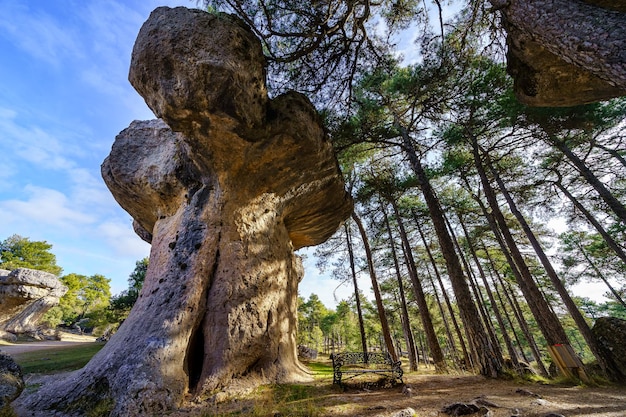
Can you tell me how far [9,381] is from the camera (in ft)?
10.3

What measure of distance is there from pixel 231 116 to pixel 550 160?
13865mm

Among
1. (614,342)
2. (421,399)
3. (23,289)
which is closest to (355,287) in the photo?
(614,342)

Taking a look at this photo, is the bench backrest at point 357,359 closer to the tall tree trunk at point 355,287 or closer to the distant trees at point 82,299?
the tall tree trunk at point 355,287

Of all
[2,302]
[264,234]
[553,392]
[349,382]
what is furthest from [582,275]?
[2,302]

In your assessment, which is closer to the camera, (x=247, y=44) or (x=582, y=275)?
(x=247, y=44)

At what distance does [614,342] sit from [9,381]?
12198mm

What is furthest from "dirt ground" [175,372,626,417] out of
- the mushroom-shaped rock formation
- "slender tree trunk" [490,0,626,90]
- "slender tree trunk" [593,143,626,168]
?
"slender tree trunk" [593,143,626,168]

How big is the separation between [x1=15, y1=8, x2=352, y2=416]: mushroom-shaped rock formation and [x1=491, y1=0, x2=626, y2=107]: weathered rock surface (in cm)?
441

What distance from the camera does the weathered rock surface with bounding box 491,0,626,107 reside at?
9.04ft

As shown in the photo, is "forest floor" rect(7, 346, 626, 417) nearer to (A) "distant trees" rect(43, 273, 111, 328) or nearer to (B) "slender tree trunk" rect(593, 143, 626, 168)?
(B) "slender tree trunk" rect(593, 143, 626, 168)

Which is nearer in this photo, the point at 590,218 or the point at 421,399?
the point at 421,399

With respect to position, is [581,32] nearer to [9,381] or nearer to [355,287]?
[9,381]

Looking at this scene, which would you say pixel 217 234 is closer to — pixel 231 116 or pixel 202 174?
pixel 202 174

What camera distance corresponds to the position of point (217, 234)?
20.1 feet
